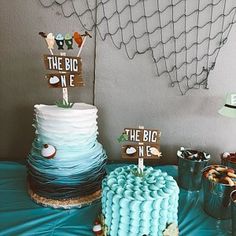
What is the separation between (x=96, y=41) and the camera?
168 cm

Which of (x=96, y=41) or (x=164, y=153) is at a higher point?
(x=96, y=41)

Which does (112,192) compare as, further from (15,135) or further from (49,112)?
(15,135)

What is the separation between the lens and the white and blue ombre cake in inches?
47.4

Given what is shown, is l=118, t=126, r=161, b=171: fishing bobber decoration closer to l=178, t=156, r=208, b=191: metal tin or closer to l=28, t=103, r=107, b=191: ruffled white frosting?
l=28, t=103, r=107, b=191: ruffled white frosting

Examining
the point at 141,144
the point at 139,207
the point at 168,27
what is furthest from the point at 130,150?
the point at 168,27

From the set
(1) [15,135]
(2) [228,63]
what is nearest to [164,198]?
(2) [228,63]

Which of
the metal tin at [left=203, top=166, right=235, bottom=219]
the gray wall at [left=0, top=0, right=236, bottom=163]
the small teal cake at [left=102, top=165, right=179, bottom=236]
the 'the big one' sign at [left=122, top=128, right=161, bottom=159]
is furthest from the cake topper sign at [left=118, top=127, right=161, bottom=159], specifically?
the gray wall at [left=0, top=0, right=236, bottom=163]

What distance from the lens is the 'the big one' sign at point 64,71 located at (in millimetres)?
1249

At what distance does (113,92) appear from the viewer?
1.74 m

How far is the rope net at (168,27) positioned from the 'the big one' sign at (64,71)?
488 mm

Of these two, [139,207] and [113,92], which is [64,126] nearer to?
[139,207]

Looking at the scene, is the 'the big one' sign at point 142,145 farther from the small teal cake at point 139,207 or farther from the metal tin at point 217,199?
the metal tin at point 217,199

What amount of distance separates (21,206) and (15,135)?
696 mm

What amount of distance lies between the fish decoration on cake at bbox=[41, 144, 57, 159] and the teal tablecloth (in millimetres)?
237
